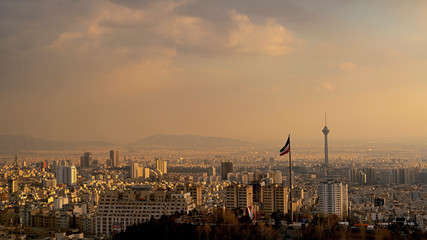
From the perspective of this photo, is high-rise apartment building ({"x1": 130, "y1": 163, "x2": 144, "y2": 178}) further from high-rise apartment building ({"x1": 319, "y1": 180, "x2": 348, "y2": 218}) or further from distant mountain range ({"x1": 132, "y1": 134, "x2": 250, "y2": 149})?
high-rise apartment building ({"x1": 319, "y1": 180, "x2": 348, "y2": 218})

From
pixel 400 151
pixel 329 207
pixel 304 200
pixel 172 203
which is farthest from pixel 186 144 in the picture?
pixel 172 203

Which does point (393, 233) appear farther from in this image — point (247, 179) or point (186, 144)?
point (186, 144)

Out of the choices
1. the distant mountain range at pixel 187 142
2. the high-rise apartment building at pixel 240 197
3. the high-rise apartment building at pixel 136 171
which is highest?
the distant mountain range at pixel 187 142

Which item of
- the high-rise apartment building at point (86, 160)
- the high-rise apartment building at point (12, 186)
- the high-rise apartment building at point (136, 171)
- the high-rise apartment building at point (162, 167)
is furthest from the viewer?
the high-rise apartment building at point (86, 160)

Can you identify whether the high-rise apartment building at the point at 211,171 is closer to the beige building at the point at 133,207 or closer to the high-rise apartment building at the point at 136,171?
the high-rise apartment building at the point at 136,171

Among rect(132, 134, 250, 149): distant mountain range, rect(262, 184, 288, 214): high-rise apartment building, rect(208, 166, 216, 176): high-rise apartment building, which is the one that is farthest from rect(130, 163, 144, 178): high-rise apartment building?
rect(262, 184, 288, 214): high-rise apartment building

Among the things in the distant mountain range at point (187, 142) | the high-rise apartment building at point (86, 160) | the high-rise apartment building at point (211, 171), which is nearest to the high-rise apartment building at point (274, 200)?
the high-rise apartment building at point (211, 171)
